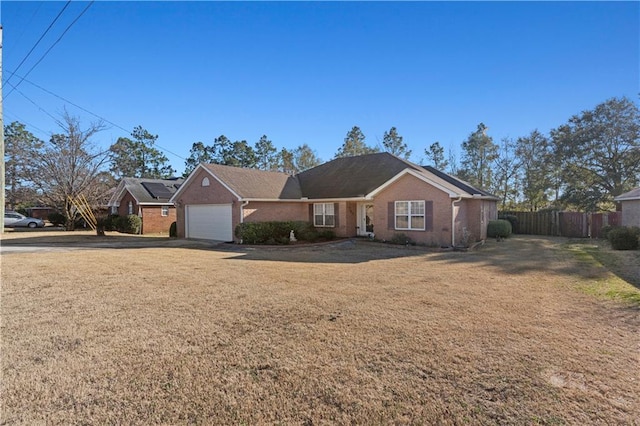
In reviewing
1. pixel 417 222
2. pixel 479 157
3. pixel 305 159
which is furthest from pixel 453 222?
pixel 305 159

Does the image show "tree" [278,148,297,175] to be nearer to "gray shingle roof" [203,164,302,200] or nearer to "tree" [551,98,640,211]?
"gray shingle roof" [203,164,302,200]

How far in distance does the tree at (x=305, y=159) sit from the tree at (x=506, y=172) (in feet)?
75.1

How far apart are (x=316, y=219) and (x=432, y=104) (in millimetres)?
11621

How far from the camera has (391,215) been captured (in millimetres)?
17125

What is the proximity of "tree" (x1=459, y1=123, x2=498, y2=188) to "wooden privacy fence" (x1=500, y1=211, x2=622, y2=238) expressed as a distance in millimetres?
14122

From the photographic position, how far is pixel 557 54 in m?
13.8

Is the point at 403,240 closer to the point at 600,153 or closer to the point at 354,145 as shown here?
the point at 600,153

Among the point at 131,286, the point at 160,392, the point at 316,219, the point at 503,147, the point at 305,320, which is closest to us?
the point at 160,392

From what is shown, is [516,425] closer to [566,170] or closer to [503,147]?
[566,170]

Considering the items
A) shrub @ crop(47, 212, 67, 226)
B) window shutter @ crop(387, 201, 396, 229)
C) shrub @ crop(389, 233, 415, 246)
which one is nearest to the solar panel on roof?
shrub @ crop(47, 212, 67, 226)

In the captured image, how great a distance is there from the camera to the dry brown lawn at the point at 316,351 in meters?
3.12

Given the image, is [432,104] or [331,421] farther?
[432,104]

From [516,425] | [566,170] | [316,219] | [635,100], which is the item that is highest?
[635,100]

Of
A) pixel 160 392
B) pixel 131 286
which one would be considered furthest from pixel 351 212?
pixel 160 392
